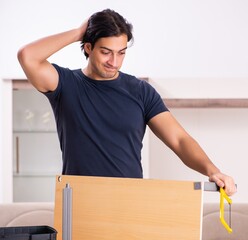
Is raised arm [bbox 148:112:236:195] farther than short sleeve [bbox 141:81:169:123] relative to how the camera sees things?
No

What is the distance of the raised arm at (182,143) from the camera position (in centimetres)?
192

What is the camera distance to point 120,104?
212cm

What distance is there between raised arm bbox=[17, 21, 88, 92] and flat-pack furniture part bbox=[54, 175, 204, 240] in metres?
0.50

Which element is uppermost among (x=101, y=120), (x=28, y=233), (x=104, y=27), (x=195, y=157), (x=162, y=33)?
(x=162, y=33)

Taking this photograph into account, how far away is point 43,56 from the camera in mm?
2094

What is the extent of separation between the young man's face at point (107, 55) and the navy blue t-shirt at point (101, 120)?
57 millimetres

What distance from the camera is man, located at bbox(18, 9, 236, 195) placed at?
2037 millimetres

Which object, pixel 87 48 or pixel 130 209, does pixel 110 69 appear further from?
pixel 130 209

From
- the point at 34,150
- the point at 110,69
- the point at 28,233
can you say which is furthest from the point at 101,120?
the point at 34,150

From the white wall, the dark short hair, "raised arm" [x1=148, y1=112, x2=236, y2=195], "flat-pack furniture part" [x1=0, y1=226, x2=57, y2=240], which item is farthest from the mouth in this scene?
the white wall

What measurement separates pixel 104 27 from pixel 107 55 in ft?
0.35

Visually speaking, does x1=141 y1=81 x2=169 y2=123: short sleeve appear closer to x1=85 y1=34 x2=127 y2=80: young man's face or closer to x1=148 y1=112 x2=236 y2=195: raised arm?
x1=148 y1=112 x2=236 y2=195: raised arm

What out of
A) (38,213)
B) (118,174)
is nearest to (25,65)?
(118,174)

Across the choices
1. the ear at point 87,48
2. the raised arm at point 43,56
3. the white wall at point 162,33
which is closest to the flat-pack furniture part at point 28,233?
the raised arm at point 43,56
